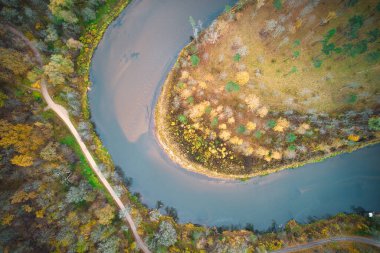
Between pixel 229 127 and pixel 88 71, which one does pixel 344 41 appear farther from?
pixel 88 71

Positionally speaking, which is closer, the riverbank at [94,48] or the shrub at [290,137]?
the shrub at [290,137]

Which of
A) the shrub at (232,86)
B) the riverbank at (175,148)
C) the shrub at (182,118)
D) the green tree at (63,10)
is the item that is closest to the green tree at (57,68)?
the green tree at (63,10)

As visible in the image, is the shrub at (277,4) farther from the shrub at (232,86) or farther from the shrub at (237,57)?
the shrub at (232,86)

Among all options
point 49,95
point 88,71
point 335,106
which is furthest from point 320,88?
point 49,95

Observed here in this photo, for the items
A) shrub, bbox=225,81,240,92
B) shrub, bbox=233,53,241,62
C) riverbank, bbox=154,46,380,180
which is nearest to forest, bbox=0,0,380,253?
riverbank, bbox=154,46,380,180

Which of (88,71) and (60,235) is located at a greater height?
(88,71)

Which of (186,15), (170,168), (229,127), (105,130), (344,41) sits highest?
(186,15)

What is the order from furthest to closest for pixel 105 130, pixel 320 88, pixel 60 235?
pixel 105 130, pixel 320 88, pixel 60 235
